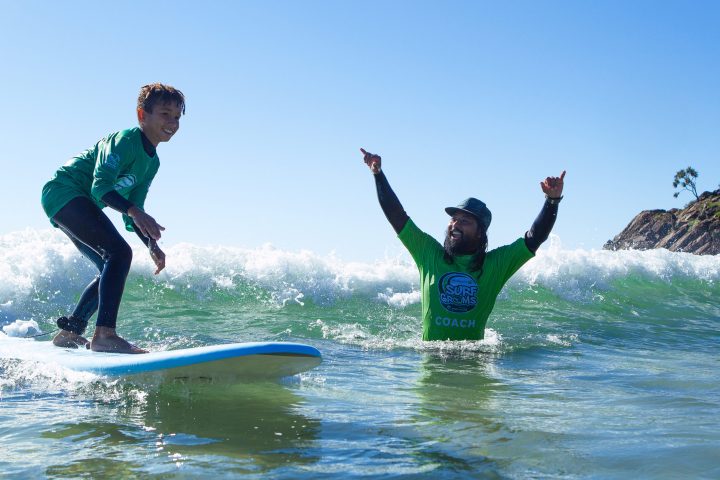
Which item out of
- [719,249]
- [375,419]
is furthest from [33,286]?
[719,249]

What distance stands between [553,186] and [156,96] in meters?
2.99

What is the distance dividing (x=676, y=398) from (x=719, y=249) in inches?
2026

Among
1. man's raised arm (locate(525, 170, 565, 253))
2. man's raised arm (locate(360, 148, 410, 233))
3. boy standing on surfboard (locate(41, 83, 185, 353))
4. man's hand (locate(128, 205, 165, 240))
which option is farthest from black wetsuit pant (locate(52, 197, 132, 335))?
man's raised arm (locate(525, 170, 565, 253))

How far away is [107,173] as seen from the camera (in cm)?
424

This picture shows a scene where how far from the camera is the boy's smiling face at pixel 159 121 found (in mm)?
4543

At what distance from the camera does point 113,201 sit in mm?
4148

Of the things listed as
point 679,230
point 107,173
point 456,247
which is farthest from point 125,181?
point 679,230

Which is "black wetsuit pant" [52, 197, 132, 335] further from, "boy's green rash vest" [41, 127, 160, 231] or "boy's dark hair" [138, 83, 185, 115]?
"boy's dark hair" [138, 83, 185, 115]

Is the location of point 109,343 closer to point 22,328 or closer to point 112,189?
point 112,189

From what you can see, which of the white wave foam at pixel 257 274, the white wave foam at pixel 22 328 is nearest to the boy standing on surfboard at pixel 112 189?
the white wave foam at pixel 22 328

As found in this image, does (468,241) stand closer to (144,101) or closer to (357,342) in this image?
(357,342)

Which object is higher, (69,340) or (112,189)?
(112,189)

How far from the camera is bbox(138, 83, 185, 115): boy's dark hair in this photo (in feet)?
14.9

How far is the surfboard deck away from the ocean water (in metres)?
0.11
